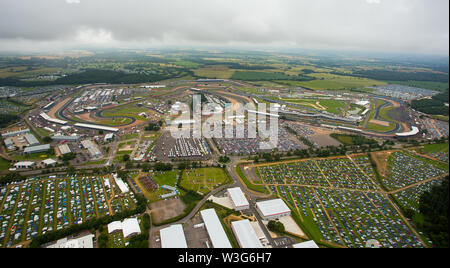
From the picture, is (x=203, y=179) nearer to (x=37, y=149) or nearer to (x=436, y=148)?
(x=37, y=149)

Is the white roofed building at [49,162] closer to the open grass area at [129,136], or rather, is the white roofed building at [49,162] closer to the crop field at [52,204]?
the crop field at [52,204]

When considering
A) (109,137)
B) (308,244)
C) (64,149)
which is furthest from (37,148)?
(308,244)

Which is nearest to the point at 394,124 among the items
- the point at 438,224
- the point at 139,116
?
the point at 438,224

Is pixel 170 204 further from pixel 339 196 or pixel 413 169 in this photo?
pixel 413 169

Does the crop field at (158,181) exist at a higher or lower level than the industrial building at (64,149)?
lower

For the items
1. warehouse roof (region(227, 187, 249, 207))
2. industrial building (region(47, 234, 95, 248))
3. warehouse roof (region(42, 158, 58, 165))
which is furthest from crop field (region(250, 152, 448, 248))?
warehouse roof (region(42, 158, 58, 165))

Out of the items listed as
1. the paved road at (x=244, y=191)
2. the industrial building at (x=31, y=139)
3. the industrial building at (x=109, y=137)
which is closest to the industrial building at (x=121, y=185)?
the paved road at (x=244, y=191)
